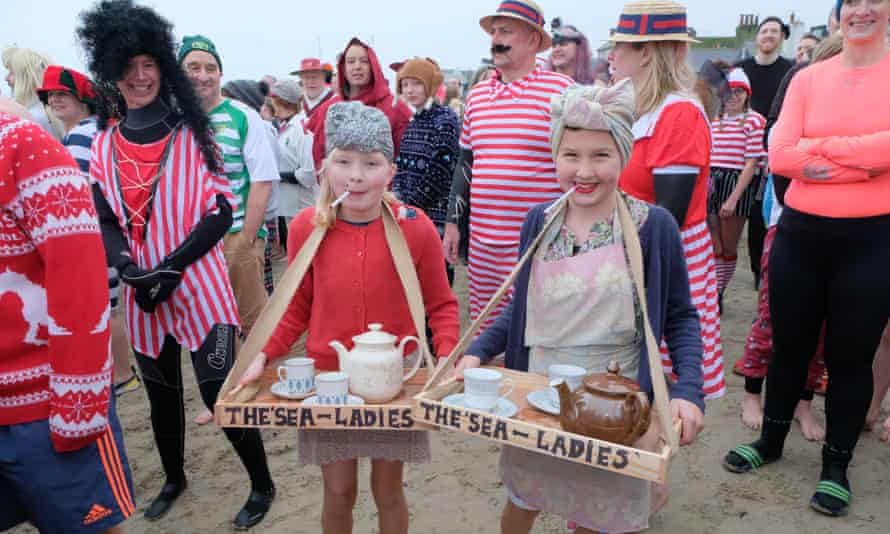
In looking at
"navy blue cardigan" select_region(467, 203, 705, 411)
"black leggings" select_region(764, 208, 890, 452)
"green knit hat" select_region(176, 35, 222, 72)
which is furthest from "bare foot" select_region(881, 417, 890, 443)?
"green knit hat" select_region(176, 35, 222, 72)

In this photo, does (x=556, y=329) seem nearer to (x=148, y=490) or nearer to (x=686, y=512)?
(x=686, y=512)

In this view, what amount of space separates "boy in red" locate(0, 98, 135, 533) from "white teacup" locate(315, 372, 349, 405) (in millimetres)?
542

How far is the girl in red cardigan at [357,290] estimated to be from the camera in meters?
1.89

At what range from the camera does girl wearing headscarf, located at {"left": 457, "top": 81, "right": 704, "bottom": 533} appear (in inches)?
64.7

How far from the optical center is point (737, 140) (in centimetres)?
540

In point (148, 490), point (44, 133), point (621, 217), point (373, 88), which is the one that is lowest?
point (148, 490)

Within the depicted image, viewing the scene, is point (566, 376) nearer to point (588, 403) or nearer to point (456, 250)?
point (588, 403)

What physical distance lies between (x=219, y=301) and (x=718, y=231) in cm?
432

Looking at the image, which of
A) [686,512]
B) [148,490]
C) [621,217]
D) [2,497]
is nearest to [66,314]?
[2,497]

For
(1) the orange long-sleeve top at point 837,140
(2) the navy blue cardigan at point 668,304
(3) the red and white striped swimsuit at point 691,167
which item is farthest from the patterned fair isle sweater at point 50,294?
(1) the orange long-sleeve top at point 837,140

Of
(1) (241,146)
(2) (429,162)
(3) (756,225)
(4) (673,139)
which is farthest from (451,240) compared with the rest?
(3) (756,225)

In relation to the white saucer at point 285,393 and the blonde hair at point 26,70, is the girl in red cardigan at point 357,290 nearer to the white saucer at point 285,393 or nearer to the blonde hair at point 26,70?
the white saucer at point 285,393

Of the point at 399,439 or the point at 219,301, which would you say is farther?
the point at 219,301

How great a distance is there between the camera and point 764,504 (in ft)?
9.45
